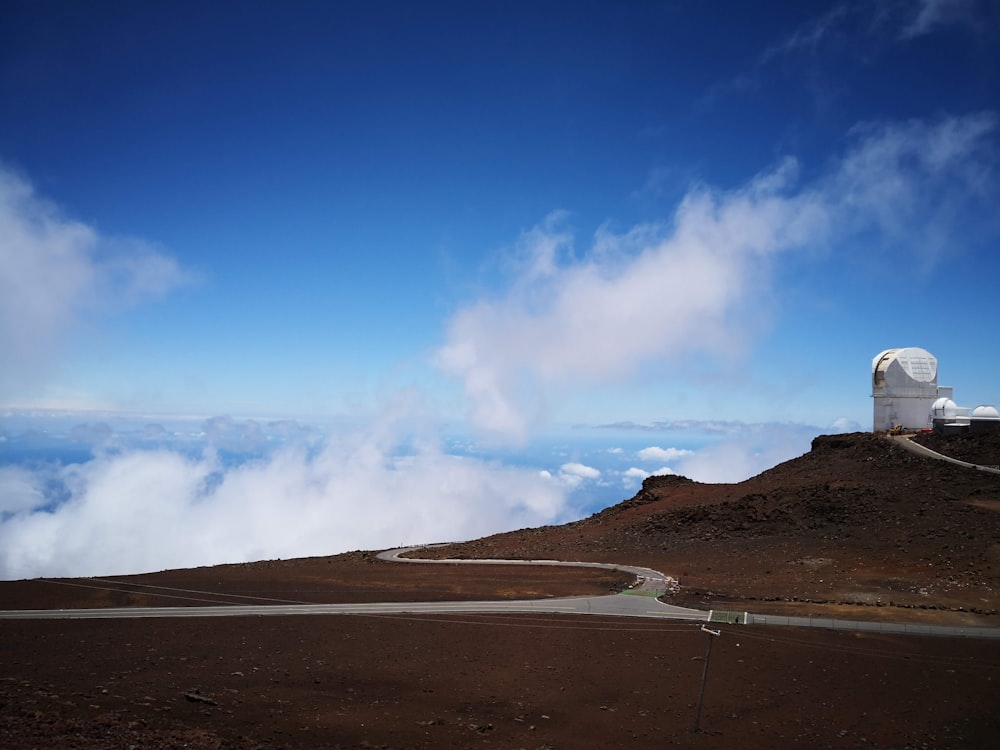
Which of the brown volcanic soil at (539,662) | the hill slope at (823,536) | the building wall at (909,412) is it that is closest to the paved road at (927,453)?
the hill slope at (823,536)

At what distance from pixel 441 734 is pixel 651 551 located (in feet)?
87.2

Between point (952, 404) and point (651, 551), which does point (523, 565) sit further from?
point (952, 404)

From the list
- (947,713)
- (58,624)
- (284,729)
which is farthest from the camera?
(58,624)

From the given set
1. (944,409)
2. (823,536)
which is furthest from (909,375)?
(823,536)

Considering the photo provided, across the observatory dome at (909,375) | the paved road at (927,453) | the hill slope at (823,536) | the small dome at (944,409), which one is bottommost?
the hill slope at (823,536)

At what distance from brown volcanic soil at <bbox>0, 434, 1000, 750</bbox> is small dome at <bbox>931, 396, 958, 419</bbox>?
417 inches

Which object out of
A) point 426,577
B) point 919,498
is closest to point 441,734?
point 426,577

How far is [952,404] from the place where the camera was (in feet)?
158

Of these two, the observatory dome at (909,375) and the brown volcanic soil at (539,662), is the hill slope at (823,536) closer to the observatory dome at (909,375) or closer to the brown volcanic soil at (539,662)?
the brown volcanic soil at (539,662)

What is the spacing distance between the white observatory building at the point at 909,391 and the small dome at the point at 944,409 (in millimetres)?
2610

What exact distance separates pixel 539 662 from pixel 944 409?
4013 cm

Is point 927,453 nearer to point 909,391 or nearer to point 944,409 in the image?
point 944,409

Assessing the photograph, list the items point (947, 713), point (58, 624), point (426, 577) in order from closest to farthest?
point (947, 713) → point (58, 624) → point (426, 577)

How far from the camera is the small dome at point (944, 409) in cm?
4768
